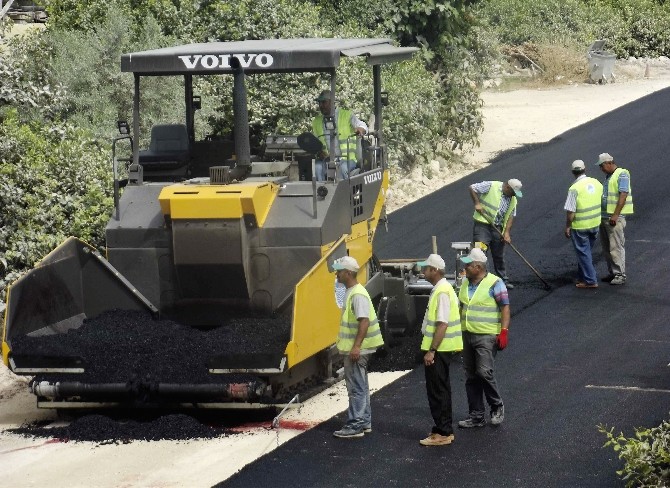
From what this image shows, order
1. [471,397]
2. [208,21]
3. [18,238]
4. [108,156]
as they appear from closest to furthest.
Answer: [471,397], [18,238], [108,156], [208,21]

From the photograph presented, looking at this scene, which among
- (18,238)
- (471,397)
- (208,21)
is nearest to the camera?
(471,397)

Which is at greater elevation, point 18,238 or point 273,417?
point 18,238

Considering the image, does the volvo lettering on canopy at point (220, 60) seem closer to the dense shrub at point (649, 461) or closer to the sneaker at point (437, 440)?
the sneaker at point (437, 440)

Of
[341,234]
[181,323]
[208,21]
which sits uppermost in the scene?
[208,21]

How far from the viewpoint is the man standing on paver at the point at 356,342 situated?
33.0ft

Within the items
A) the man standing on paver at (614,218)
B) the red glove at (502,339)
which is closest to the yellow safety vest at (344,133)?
the red glove at (502,339)

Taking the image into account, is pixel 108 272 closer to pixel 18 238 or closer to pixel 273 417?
pixel 273 417

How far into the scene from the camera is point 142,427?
10453 mm

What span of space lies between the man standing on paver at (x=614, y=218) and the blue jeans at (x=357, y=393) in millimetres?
6266

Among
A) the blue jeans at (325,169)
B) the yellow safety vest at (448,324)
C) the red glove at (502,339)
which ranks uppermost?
the blue jeans at (325,169)

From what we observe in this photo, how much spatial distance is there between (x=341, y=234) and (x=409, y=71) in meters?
11.7

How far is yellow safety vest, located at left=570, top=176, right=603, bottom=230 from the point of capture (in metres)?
15.5

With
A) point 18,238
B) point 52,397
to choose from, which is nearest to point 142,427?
point 52,397

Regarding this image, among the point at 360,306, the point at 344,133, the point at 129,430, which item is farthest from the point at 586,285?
the point at 129,430
